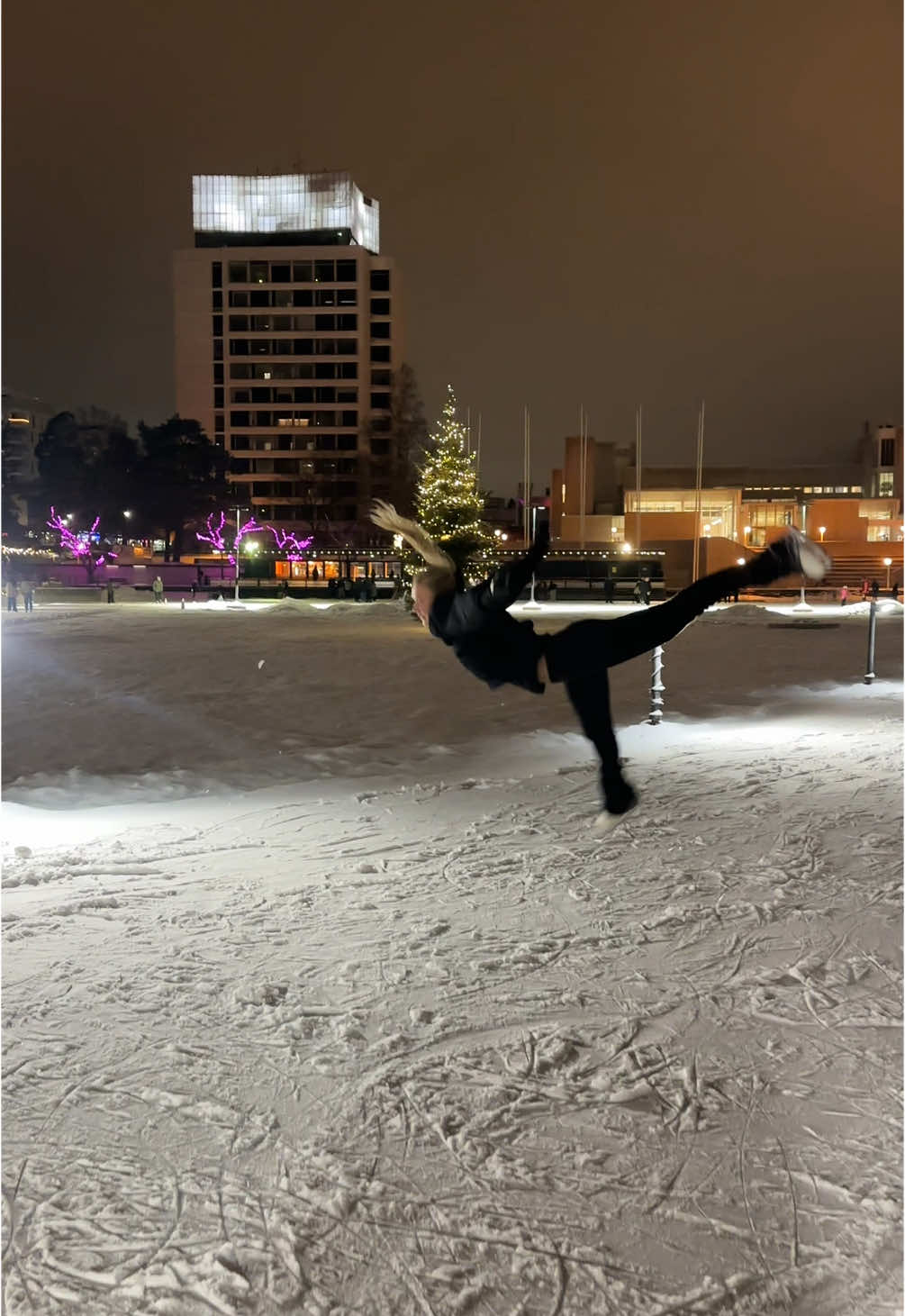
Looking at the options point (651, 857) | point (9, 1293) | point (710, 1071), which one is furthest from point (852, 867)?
point (9, 1293)

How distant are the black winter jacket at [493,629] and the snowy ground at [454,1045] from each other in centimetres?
155

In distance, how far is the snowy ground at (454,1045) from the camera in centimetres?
266

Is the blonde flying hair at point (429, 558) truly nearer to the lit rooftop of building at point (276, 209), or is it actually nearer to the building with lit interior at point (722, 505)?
the building with lit interior at point (722, 505)

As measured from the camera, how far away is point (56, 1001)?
165 inches

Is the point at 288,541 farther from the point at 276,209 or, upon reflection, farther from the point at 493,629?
the point at 493,629

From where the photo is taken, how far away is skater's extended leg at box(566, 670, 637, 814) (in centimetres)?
455

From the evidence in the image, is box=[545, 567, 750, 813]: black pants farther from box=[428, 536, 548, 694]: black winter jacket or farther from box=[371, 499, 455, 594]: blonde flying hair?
box=[371, 499, 455, 594]: blonde flying hair

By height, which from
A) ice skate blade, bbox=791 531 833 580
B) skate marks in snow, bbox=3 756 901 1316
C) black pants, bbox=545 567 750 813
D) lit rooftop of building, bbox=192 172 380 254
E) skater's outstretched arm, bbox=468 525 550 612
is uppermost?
lit rooftop of building, bbox=192 172 380 254

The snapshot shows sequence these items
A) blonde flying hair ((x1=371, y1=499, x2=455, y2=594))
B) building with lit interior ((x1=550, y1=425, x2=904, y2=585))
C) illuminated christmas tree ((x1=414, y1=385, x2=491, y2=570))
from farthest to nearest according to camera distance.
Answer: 1. building with lit interior ((x1=550, y1=425, x2=904, y2=585))
2. illuminated christmas tree ((x1=414, y1=385, x2=491, y2=570))
3. blonde flying hair ((x1=371, y1=499, x2=455, y2=594))

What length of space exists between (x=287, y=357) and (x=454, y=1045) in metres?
89.5

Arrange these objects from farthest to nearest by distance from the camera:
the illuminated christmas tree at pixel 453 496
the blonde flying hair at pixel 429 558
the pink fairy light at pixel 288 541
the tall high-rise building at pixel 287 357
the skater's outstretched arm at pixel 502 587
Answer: the tall high-rise building at pixel 287 357
the pink fairy light at pixel 288 541
the illuminated christmas tree at pixel 453 496
the blonde flying hair at pixel 429 558
the skater's outstretched arm at pixel 502 587

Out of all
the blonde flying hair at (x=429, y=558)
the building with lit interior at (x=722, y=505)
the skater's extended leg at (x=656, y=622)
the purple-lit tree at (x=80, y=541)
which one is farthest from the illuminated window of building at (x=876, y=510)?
the blonde flying hair at (x=429, y=558)

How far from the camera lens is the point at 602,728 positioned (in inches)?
185

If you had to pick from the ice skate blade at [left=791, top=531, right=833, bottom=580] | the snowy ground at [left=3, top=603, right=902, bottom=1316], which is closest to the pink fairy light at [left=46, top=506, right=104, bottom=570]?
the snowy ground at [left=3, top=603, right=902, bottom=1316]
